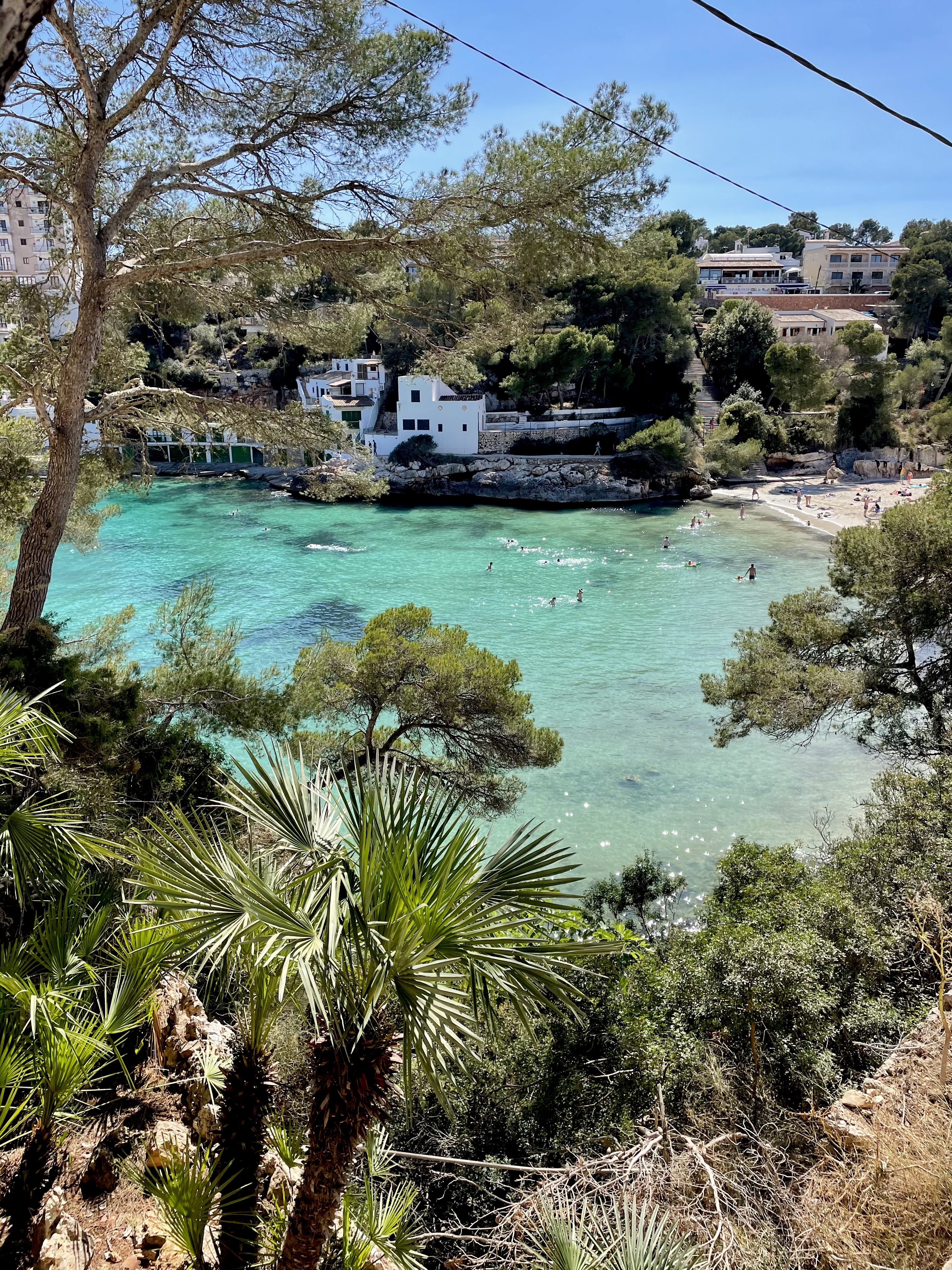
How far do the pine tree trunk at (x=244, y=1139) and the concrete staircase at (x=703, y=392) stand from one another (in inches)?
1793

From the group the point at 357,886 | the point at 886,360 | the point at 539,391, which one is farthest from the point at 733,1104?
the point at 886,360

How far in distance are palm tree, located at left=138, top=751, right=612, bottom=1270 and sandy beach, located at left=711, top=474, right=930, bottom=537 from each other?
31690 millimetres

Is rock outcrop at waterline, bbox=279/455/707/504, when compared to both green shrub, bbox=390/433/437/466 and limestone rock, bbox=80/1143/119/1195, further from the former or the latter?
limestone rock, bbox=80/1143/119/1195

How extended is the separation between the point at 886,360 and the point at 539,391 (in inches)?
755

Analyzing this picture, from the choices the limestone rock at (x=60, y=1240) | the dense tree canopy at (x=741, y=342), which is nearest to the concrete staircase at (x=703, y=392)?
the dense tree canopy at (x=741, y=342)

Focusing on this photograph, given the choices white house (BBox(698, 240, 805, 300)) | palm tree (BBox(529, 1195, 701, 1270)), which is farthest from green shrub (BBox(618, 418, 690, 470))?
palm tree (BBox(529, 1195, 701, 1270))

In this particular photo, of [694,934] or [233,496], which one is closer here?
[694,934]

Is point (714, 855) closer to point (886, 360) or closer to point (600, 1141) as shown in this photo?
point (600, 1141)

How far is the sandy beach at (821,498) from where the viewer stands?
33.5 meters

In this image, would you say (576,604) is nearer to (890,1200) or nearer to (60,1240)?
(890,1200)

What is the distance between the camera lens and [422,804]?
308 cm

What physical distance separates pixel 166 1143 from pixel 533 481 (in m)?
37.0

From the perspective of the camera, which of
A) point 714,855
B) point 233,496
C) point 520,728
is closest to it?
point 520,728

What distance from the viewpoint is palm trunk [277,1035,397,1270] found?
2.90m
